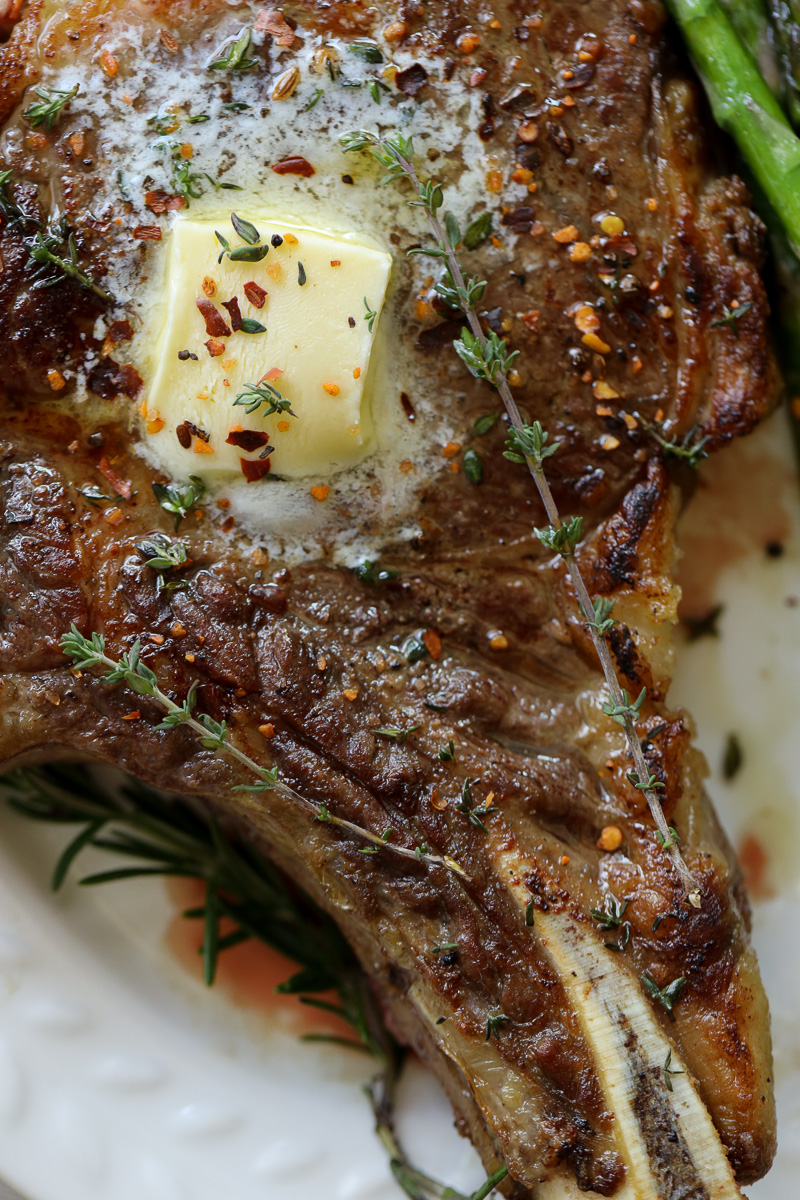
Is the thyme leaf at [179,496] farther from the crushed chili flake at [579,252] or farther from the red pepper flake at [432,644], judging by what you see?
the crushed chili flake at [579,252]

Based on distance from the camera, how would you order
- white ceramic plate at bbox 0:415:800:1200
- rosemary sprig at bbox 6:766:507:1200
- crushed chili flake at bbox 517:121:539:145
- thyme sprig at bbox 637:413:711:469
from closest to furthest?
crushed chili flake at bbox 517:121:539:145, thyme sprig at bbox 637:413:711:469, white ceramic plate at bbox 0:415:800:1200, rosemary sprig at bbox 6:766:507:1200

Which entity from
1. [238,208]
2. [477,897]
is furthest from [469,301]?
[477,897]

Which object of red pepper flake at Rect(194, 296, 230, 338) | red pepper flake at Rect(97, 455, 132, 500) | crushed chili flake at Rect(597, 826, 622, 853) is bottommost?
crushed chili flake at Rect(597, 826, 622, 853)

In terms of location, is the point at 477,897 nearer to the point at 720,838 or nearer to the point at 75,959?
the point at 720,838

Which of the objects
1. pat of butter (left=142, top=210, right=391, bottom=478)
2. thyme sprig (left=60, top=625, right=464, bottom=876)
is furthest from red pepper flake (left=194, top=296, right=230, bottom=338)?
thyme sprig (left=60, top=625, right=464, bottom=876)

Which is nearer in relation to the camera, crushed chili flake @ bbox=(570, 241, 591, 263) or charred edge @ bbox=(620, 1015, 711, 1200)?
A: charred edge @ bbox=(620, 1015, 711, 1200)

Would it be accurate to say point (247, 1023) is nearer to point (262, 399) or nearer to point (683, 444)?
point (262, 399)

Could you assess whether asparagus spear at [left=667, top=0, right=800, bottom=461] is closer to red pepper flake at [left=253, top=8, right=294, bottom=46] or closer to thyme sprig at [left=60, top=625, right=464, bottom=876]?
red pepper flake at [left=253, top=8, right=294, bottom=46]
